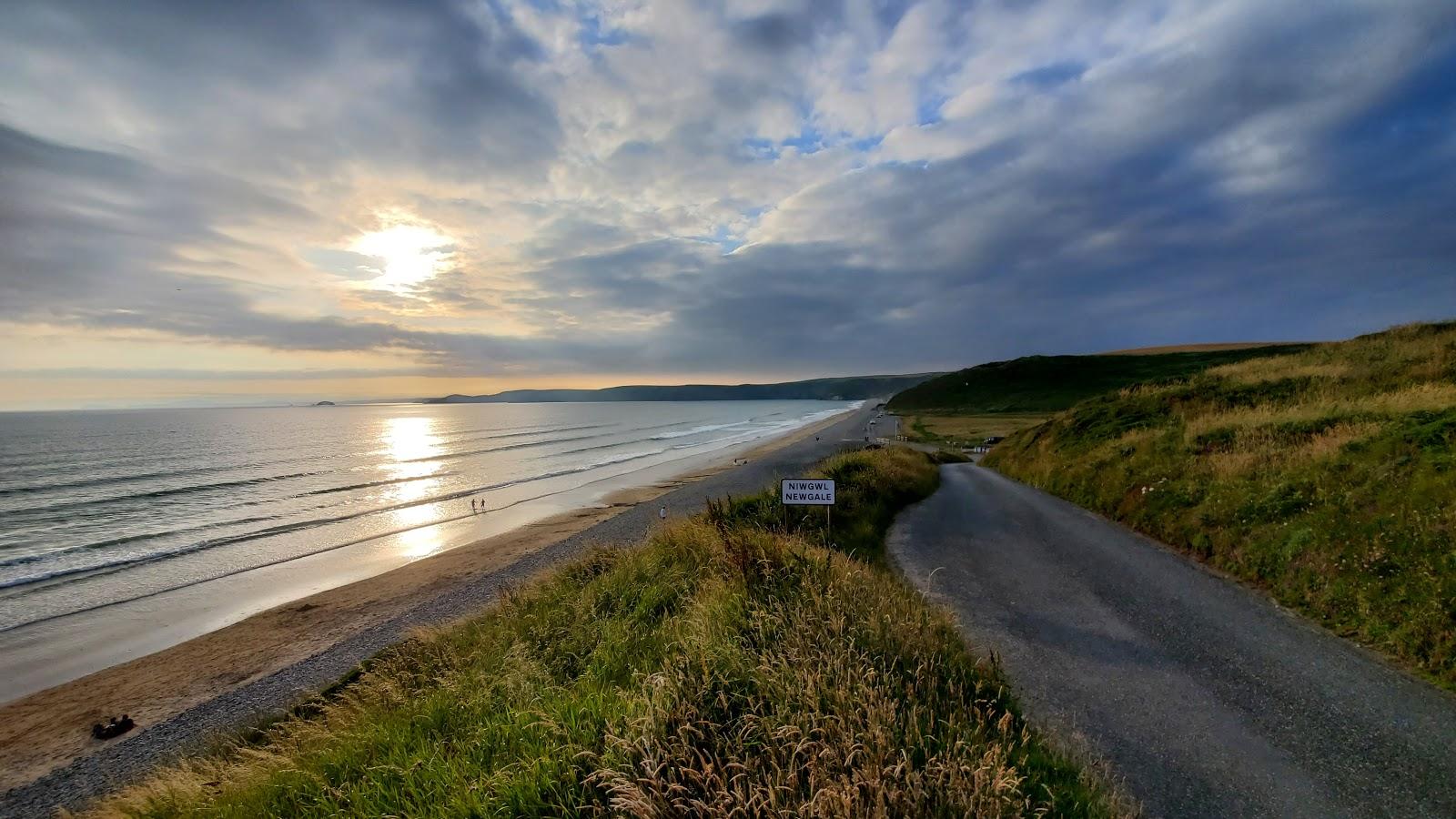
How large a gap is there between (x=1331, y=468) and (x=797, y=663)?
1146 centimetres

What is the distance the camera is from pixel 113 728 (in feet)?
36.9

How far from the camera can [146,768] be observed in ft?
32.0

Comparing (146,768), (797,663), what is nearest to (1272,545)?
(797,663)

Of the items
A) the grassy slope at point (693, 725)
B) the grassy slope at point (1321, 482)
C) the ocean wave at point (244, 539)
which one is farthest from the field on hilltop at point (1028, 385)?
the grassy slope at point (693, 725)

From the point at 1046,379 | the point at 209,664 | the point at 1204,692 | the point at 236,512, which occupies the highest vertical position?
the point at 1046,379

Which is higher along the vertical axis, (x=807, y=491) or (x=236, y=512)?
(x=807, y=491)

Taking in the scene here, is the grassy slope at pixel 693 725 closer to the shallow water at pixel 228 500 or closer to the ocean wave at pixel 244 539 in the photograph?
the shallow water at pixel 228 500

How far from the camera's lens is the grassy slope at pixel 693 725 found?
3238 millimetres

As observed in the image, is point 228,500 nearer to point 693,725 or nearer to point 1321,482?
point 693,725

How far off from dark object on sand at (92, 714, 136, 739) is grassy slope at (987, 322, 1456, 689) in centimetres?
2063

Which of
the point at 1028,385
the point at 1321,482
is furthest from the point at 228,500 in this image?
the point at 1028,385

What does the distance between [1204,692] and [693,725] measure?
5.61m

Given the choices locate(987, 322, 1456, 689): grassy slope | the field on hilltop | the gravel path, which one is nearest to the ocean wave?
the gravel path

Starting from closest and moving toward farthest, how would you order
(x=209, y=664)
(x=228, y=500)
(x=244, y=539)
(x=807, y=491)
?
(x=807, y=491), (x=209, y=664), (x=244, y=539), (x=228, y=500)
